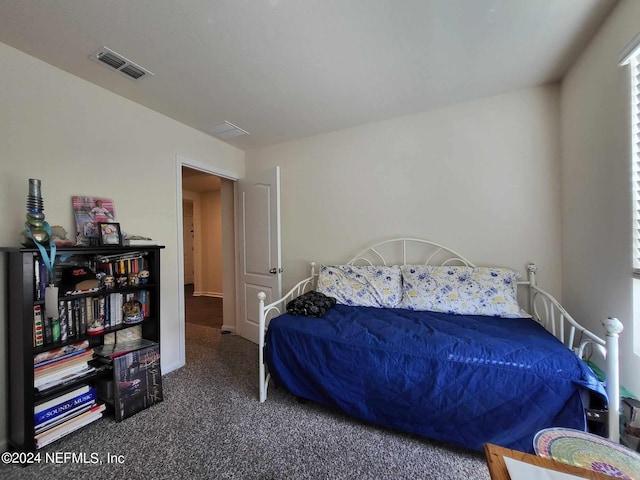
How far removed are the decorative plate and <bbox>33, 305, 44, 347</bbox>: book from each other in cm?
246

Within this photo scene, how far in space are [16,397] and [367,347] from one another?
2.05 m

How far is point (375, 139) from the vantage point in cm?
264

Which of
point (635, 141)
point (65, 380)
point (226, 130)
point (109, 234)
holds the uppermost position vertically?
point (226, 130)

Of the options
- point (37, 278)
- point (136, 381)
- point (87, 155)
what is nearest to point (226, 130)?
point (87, 155)

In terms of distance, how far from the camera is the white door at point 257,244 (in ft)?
8.89

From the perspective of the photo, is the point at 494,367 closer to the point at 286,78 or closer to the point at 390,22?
the point at 390,22

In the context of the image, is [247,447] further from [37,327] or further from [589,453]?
[589,453]

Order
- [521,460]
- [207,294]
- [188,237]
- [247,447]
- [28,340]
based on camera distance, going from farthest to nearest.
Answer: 1. [188,237]
2. [207,294]
3. [247,447]
4. [28,340]
5. [521,460]

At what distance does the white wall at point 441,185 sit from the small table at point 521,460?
1.70 metres

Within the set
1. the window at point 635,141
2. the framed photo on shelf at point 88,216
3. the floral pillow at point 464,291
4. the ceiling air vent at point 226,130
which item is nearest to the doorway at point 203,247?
the ceiling air vent at point 226,130

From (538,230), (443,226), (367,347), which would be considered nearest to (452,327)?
(367,347)

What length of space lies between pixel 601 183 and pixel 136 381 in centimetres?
325

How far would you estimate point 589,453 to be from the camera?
873 millimetres

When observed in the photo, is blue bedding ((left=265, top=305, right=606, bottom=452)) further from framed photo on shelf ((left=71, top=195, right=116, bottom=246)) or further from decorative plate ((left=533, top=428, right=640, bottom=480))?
framed photo on shelf ((left=71, top=195, right=116, bottom=246))
